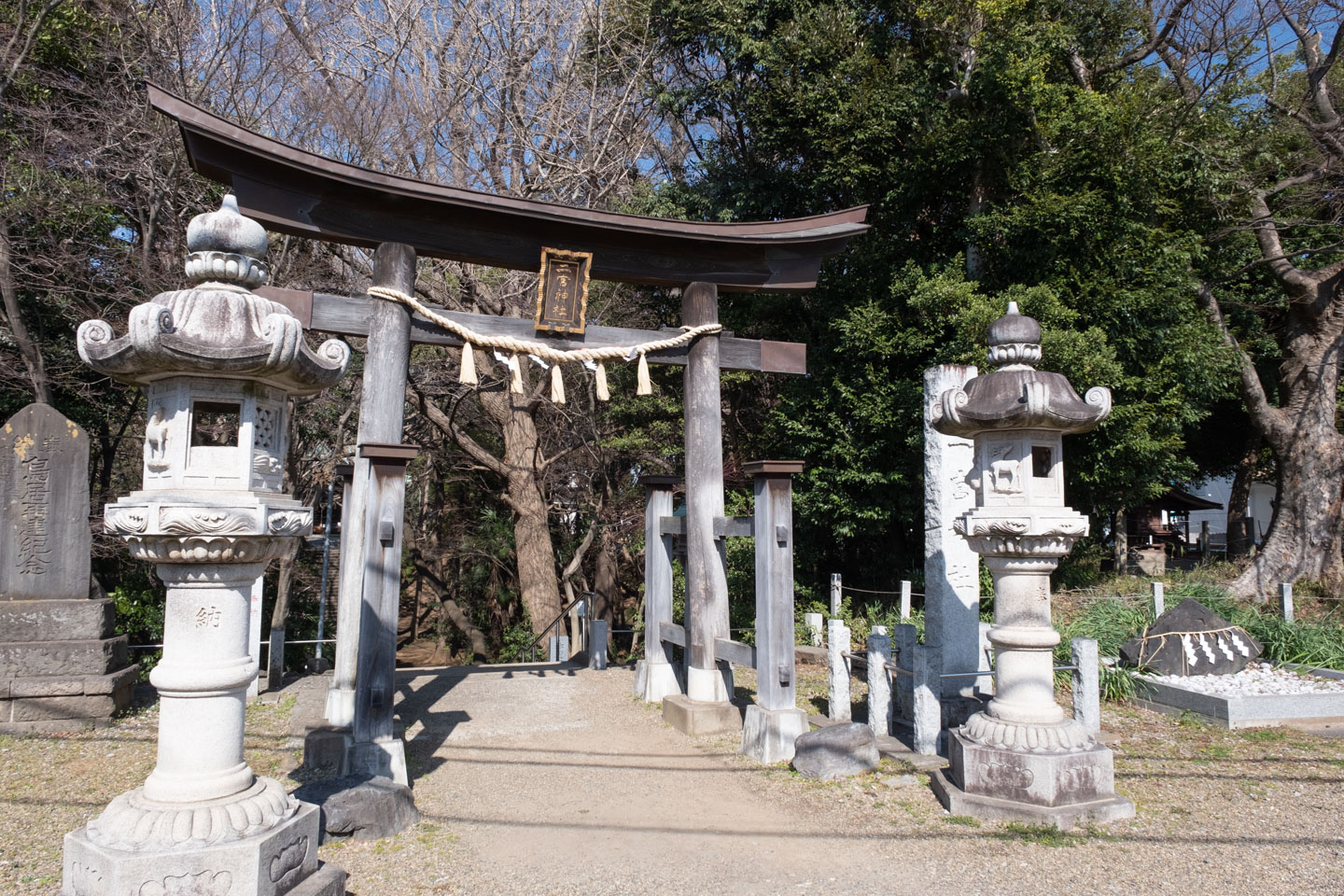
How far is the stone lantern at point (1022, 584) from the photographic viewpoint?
16.6 ft

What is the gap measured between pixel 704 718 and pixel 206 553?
5049mm

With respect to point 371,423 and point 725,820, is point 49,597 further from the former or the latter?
point 725,820

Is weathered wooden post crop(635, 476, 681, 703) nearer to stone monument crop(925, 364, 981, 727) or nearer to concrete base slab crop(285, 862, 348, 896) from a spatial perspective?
stone monument crop(925, 364, 981, 727)

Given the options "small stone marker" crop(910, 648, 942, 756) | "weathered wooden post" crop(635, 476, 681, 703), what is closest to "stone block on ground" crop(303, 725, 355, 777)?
"weathered wooden post" crop(635, 476, 681, 703)

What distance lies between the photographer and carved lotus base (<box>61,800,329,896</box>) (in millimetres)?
3109

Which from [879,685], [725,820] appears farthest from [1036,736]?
[725,820]

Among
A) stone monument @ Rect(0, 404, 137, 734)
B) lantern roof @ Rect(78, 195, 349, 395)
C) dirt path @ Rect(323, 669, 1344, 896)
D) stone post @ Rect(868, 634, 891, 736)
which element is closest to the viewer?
lantern roof @ Rect(78, 195, 349, 395)

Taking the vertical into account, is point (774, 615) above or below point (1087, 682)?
above

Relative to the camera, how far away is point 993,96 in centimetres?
1198

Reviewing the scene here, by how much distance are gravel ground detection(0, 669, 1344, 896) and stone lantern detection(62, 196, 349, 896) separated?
1.18 m

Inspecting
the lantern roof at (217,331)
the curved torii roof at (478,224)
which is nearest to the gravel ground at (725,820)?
the lantern roof at (217,331)

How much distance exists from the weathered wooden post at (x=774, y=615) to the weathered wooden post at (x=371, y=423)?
3098 mm

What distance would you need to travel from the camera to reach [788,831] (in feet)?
17.0

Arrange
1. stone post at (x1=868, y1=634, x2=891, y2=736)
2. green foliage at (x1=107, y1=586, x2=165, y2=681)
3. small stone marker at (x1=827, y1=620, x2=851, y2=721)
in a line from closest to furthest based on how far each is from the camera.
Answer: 1. stone post at (x1=868, y1=634, x2=891, y2=736)
2. small stone marker at (x1=827, y1=620, x2=851, y2=721)
3. green foliage at (x1=107, y1=586, x2=165, y2=681)
